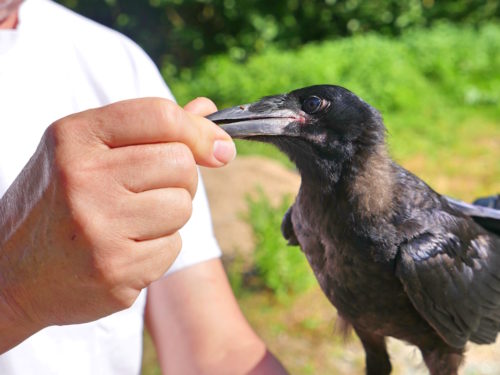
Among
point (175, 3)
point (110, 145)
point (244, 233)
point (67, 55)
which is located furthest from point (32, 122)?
point (175, 3)

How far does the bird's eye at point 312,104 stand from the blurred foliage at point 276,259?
2673mm

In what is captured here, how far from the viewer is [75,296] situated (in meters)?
1.14

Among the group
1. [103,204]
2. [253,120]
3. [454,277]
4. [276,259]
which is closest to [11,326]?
[103,204]

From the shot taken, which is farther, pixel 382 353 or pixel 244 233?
pixel 244 233

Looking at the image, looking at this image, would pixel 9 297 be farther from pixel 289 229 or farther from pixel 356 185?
pixel 289 229

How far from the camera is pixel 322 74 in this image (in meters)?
6.98

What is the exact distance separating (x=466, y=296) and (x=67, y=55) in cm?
140

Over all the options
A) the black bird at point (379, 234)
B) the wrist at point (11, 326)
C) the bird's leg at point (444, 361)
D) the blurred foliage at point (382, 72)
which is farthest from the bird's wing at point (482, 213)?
the blurred foliage at point (382, 72)

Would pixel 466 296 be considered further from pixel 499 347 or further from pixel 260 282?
pixel 260 282

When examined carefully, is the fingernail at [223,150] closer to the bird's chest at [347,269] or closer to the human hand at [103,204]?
the human hand at [103,204]

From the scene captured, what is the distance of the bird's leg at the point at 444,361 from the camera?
77.0 inches

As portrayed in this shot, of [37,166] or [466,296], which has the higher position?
[37,166]

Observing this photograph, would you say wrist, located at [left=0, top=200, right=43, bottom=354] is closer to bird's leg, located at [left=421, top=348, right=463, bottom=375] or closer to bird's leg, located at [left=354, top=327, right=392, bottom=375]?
bird's leg, located at [left=354, top=327, right=392, bottom=375]

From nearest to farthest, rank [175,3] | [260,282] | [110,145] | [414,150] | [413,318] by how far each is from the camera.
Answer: [110,145], [413,318], [260,282], [414,150], [175,3]
